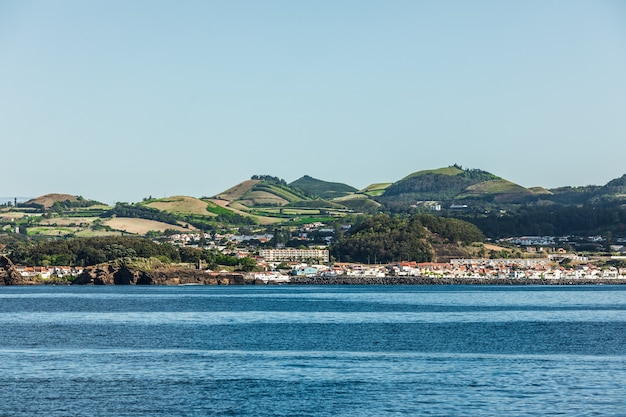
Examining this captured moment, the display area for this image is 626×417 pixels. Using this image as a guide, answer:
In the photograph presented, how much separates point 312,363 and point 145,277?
8840 centimetres

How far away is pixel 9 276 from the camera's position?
11769 centimetres

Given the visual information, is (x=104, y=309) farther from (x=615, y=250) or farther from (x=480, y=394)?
(x=615, y=250)

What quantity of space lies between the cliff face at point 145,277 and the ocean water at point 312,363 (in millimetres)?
57798

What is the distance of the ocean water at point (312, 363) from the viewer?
25.8m

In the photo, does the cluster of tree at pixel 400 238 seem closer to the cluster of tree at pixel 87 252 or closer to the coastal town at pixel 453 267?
the coastal town at pixel 453 267

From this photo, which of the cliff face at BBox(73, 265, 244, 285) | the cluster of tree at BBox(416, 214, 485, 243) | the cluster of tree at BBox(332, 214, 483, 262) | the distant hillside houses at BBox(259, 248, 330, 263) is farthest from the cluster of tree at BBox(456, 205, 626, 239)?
the cliff face at BBox(73, 265, 244, 285)

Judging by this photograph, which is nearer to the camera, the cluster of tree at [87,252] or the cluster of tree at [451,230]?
the cluster of tree at [87,252]

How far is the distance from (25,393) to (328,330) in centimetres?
2223

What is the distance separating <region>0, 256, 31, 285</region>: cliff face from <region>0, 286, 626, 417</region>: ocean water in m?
59.1

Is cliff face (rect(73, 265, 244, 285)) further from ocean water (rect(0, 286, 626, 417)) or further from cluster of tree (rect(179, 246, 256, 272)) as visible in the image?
ocean water (rect(0, 286, 626, 417))

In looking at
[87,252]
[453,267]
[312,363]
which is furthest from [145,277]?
[312,363]

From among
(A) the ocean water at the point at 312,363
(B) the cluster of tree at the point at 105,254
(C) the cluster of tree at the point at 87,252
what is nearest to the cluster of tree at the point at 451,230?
(B) the cluster of tree at the point at 105,254

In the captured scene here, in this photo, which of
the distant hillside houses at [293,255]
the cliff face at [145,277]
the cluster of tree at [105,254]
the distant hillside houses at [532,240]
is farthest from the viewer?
the distant hillside houses at [532,240]

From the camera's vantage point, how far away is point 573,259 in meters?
144
